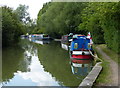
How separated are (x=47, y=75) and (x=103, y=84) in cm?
439

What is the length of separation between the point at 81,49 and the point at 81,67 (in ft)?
9.07

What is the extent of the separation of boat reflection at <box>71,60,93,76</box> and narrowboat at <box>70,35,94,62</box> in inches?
17.9

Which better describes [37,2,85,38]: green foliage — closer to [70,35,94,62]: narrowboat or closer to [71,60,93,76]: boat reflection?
[70,35,94,62]: narrowboat

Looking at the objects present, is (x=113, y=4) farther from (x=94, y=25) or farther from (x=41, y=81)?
(x=94, y=25)

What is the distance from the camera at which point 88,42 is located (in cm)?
1650

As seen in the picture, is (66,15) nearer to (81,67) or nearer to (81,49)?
(81,49)

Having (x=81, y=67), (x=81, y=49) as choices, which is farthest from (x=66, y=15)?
(x=81, y=67)

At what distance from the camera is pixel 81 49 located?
15586 mm

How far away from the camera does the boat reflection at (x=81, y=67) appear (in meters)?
11.6

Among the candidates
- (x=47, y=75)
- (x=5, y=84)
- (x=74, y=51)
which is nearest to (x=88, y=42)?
(x=74, y=51)

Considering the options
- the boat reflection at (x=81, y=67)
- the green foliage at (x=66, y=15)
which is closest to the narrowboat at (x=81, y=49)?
the boat reflection at (x=81, y=67)

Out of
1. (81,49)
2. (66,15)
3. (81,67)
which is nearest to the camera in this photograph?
(81,67)

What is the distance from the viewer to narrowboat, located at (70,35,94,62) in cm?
1512

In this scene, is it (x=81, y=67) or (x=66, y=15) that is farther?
(x=66, y=15)
